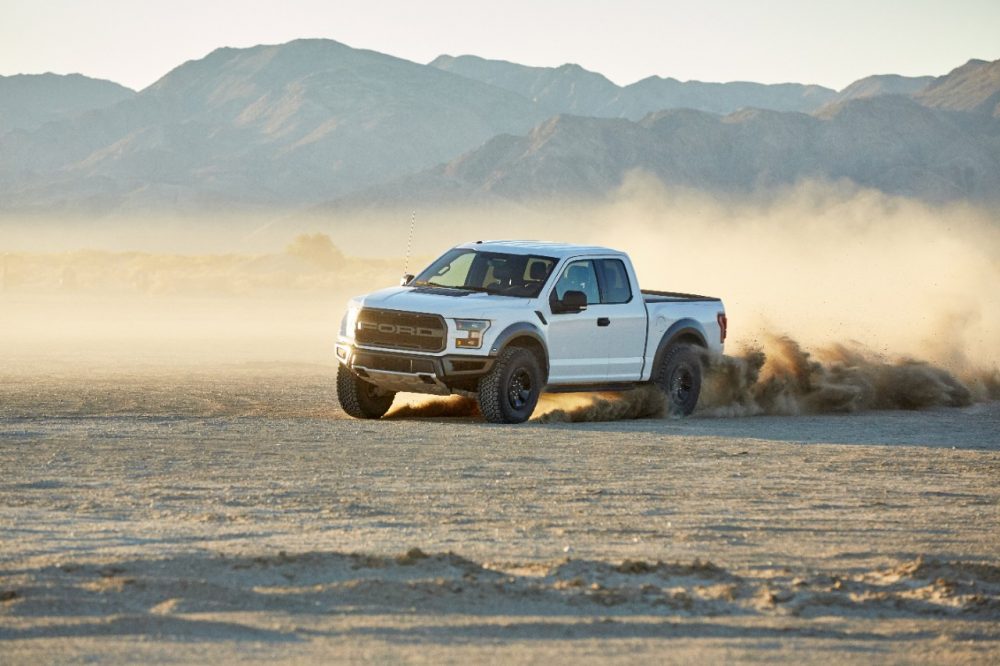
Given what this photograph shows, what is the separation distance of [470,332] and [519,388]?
1.01m

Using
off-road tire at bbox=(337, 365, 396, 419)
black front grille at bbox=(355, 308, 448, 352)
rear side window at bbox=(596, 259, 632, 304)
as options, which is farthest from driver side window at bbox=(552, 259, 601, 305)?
off-road tire at bbox=(337, 365, 396, 419)

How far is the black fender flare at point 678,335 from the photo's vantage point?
1908cm

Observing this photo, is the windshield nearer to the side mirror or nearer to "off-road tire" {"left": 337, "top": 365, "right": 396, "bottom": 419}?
the side mirror

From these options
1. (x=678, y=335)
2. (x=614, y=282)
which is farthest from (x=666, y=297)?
(x=614, y=282)

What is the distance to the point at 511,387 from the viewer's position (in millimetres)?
17469

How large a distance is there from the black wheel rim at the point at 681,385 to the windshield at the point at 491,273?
2239 mm

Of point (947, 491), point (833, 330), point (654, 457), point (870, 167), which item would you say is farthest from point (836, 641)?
point (870, 167)

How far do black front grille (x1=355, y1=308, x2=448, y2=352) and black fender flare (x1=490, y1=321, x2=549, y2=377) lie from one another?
0.54 metres

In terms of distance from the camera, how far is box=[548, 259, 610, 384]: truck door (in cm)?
1780

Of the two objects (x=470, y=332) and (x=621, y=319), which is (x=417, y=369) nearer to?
(x=470, y=332)

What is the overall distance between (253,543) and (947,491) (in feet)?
20.1

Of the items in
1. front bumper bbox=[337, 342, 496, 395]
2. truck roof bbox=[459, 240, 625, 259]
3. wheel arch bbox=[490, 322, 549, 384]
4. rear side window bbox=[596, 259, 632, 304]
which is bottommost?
front bumper bbox=[337, 342, 496, 395]

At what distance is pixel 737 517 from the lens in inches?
451

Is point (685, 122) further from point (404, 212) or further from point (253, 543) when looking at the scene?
point (253, 543)
